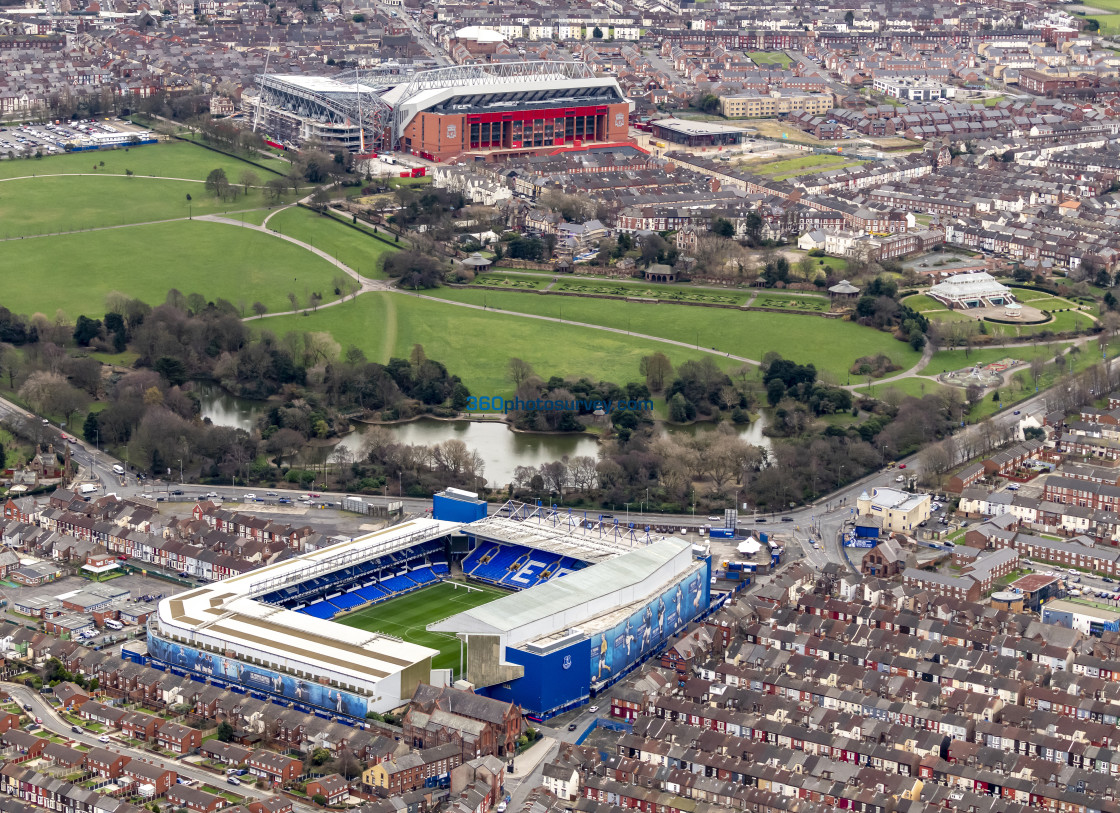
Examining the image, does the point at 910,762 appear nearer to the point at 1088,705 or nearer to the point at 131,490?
the point at 1088,705

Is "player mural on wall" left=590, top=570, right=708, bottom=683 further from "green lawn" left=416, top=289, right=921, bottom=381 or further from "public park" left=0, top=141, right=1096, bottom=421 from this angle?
"green lawn" left=416, top=289, right=921, bottom=381

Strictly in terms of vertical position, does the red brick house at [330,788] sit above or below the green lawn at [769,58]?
below

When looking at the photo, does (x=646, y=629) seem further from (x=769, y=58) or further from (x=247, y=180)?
(x=769, y=58)

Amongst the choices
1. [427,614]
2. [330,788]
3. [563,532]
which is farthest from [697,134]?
[330,788]

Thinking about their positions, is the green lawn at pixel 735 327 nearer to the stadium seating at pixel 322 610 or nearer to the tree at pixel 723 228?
the tree at pixel 723 228

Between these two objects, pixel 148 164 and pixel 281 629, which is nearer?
pixel 281 629

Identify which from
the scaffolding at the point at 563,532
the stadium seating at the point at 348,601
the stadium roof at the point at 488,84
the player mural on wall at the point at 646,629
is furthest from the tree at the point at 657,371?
the stadium roof at the point at 488,84

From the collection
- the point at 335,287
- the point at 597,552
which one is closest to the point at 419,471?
the point at 597,552
